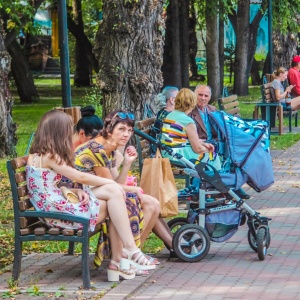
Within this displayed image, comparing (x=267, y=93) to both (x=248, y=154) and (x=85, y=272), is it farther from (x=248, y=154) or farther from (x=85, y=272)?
(x=85, y=272)

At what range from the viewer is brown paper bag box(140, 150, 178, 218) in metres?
8.33

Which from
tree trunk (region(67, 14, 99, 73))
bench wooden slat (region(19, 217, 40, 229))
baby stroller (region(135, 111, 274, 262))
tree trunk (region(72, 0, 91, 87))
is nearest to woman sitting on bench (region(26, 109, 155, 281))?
bench wooden slat (region(19, 217, 40, 229))

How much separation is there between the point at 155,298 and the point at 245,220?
1.97m

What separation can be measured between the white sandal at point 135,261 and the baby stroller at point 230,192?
61 cm

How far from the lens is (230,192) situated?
28.1 ft

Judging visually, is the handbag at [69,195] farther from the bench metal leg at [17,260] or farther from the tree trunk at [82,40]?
the tree trunk at [82,40]

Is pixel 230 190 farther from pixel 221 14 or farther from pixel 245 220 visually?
pixel 221 14

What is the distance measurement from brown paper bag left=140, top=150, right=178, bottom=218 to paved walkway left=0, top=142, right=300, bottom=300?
Answer: 0.45 metres

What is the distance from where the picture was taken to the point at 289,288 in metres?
7.30

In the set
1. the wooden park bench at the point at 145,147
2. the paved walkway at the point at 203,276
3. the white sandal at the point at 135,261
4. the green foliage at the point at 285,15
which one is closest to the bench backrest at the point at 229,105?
the wooden park bench at the point at 145,147

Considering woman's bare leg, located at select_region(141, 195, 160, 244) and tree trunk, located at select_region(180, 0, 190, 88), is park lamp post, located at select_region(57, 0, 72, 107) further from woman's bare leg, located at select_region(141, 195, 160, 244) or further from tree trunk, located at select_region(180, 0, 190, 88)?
tree trunk, located at select_region(180, 0, 190, 88)

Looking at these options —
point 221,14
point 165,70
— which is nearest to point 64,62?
point 221,14

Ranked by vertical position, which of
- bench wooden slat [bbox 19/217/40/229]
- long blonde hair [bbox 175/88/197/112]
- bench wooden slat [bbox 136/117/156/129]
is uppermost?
long blonde hair [bbox 175/88/197/112]

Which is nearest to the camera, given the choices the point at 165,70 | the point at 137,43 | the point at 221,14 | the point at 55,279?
the point at 55,279
